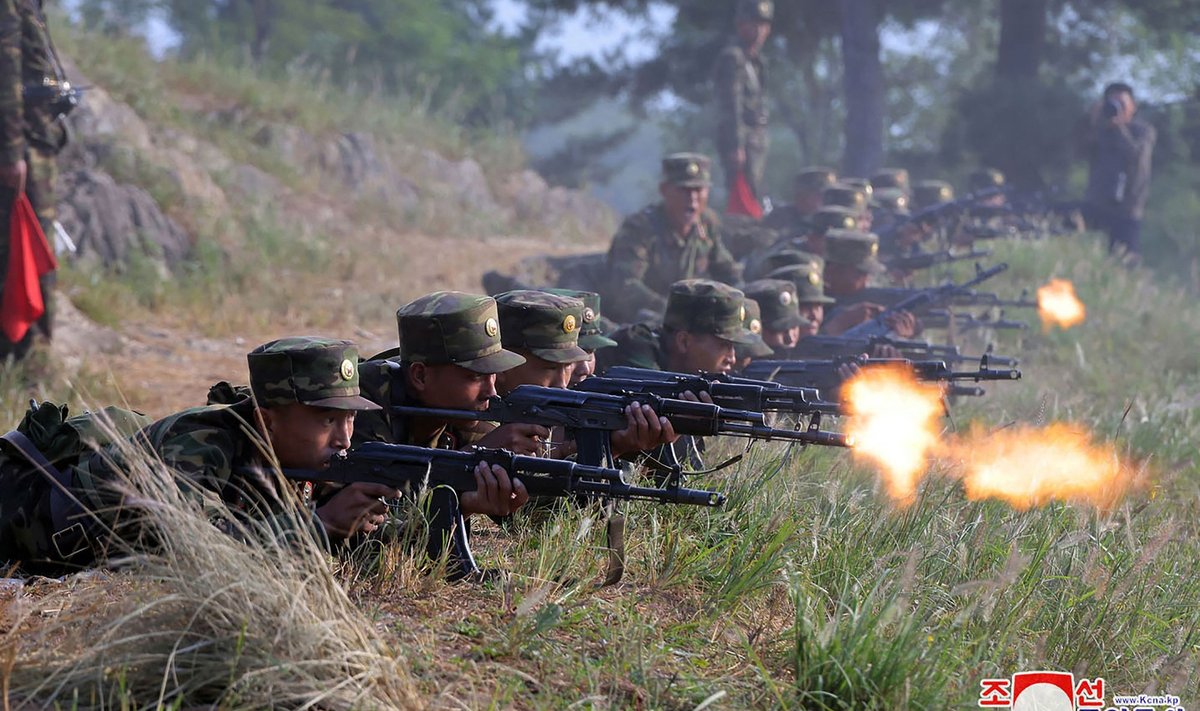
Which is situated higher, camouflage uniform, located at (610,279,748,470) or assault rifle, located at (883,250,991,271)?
assault rifle, located at (883,250,991,271)

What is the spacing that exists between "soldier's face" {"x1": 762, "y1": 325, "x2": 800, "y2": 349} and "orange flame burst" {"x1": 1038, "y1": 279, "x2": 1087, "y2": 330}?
205 inches

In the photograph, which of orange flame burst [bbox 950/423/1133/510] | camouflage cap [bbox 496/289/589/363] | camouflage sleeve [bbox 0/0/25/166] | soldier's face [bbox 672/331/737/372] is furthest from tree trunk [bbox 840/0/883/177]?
camouflage cap [bbox 496/289/589/363]

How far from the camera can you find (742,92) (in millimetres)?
17609

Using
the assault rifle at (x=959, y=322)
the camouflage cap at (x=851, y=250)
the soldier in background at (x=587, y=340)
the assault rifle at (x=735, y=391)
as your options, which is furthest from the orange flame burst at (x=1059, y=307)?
the assault rifle at (x=735, y=391)

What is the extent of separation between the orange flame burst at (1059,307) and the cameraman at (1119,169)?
135 inches

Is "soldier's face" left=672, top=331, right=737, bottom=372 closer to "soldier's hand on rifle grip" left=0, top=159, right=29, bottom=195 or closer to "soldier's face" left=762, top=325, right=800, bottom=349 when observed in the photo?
"soldier's face" left=762, top=325, right=800, bottom=349

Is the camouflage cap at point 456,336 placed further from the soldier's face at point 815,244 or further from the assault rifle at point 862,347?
the soldier's face at point 815,244

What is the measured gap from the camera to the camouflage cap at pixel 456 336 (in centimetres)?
518

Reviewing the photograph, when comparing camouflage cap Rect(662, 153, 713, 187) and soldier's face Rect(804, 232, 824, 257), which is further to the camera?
soldier's face Rect(804, 232, 824, 257)

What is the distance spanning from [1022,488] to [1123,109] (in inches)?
486

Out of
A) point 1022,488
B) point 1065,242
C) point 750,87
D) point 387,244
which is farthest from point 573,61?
point 1022,488

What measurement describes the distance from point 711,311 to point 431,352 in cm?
235

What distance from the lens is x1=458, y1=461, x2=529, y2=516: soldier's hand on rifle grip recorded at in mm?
4320

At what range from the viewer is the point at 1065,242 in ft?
53.5
